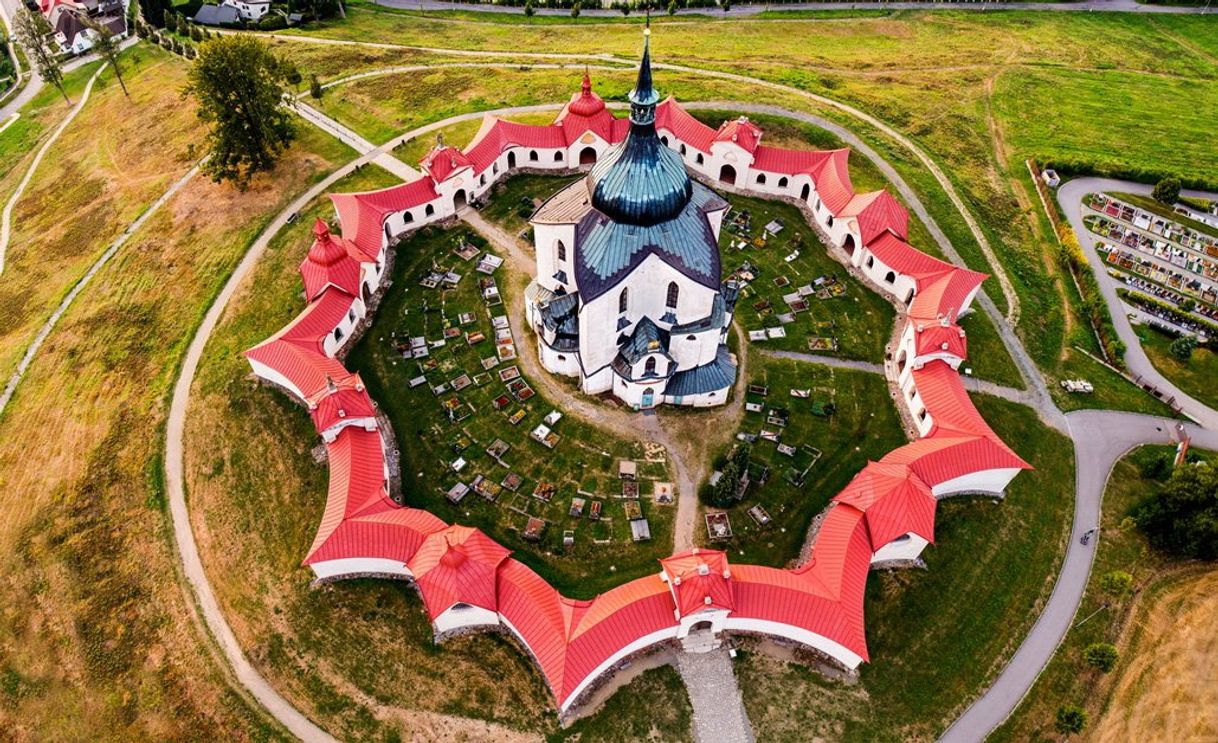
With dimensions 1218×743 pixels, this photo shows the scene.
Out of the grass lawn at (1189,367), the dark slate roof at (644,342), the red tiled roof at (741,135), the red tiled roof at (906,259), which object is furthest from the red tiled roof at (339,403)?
the grass lawn at (1189,367)

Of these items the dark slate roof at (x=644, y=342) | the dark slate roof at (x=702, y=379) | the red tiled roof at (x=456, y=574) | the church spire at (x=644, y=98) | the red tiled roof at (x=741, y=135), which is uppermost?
the church spire at (x=644, y=98)

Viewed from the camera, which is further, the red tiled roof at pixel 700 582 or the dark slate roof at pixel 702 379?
the dark slate roof at pixel 702 379

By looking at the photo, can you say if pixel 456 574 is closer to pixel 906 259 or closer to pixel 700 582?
pixel 700 582

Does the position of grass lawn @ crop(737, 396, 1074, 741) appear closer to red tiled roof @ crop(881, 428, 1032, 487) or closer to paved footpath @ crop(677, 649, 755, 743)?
paved footpath @ crop(677, 649, 755, 743)

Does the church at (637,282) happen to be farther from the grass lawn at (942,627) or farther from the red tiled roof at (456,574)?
the grass lawn at (942,627)

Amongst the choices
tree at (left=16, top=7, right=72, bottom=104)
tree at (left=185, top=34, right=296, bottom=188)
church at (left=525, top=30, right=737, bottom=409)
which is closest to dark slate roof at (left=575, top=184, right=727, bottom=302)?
church at (left=525, top=30, right=737, bottom=409)

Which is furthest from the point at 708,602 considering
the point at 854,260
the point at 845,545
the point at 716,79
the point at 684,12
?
the point at 684,12

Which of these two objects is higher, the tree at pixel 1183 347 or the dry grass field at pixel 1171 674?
the tree at pixel 1183 347

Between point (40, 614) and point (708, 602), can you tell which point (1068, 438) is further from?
point (40, 614)

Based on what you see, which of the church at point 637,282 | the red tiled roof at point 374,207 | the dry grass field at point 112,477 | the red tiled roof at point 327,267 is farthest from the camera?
the red tiled roof at point 374,207

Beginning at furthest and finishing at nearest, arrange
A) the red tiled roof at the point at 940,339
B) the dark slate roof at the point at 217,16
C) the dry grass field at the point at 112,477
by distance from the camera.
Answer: the dark slate roof at the point at 217,16, the red tiled roof at the point at 940,339, the dry grass field at the point at 112,477
